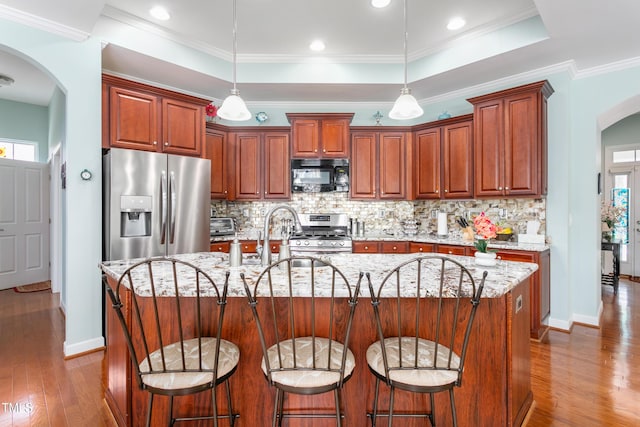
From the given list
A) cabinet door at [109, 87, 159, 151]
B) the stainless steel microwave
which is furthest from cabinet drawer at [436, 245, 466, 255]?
cabinet door at [109, 87, 159, 151]

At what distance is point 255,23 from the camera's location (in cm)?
332

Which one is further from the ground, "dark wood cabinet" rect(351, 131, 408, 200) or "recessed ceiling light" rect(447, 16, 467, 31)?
"recessed ceiling light" rect(447, 16, 467, 31)

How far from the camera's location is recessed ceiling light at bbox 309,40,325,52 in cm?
369

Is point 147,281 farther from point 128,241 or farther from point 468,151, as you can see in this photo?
point 468,151

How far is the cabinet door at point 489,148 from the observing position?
356 cm

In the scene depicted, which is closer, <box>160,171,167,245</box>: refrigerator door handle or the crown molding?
the crown molding

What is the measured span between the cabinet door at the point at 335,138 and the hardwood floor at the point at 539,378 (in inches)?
122

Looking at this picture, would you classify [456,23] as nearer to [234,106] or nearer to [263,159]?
[234,106]

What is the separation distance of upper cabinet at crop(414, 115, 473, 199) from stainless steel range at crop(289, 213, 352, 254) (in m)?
1.17

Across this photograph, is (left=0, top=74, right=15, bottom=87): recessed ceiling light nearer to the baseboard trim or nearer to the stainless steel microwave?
the baseboard trim

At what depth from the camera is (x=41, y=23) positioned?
8.84 feet

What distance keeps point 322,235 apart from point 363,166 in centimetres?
115

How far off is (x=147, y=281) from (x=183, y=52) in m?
3.09

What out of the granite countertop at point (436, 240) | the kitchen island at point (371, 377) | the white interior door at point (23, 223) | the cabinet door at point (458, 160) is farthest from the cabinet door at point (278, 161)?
the white interior door at point (23, 223)
